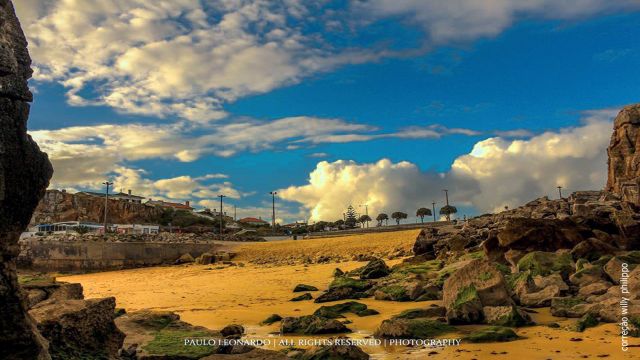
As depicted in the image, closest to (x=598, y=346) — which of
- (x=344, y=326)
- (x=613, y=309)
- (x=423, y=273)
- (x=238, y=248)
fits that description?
(x=613, y=309)

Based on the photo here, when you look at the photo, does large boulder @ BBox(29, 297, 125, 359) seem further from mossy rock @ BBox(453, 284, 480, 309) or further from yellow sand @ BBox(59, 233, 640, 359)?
mossy rock @ BBox(453, 284, 480, 309)

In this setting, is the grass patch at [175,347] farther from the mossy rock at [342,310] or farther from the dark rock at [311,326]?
the mossy rock at [342,310]

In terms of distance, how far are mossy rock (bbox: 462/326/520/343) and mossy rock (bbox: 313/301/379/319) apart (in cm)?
352

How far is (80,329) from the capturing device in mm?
6141

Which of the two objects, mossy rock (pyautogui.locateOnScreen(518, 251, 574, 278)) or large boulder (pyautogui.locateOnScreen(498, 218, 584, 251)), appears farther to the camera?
large boulder (pyautogui.locateOnScreen(498, 218, 584, 251))

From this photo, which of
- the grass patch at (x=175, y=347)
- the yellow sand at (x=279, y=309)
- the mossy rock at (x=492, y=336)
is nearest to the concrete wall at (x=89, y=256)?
the yellow sand at (x=279, y=309)

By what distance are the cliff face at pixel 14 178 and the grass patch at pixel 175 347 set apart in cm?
Result: 269

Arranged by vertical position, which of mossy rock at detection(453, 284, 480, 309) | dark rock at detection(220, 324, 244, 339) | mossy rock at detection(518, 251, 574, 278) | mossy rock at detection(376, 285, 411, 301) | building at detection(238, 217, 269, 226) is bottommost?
dark rock at detection(220, 324, 244, 339)

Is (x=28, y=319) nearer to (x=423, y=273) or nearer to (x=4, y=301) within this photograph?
(x=4, y=301)

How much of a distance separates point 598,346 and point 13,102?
8.28 metres

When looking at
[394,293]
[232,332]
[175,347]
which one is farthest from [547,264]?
[175,347]

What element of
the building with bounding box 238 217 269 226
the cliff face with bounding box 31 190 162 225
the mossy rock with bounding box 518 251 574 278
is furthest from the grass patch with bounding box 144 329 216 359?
the building with bounding box 238 217 269 226

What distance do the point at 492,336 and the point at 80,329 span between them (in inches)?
250

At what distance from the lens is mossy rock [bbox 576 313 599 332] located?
327 inches
